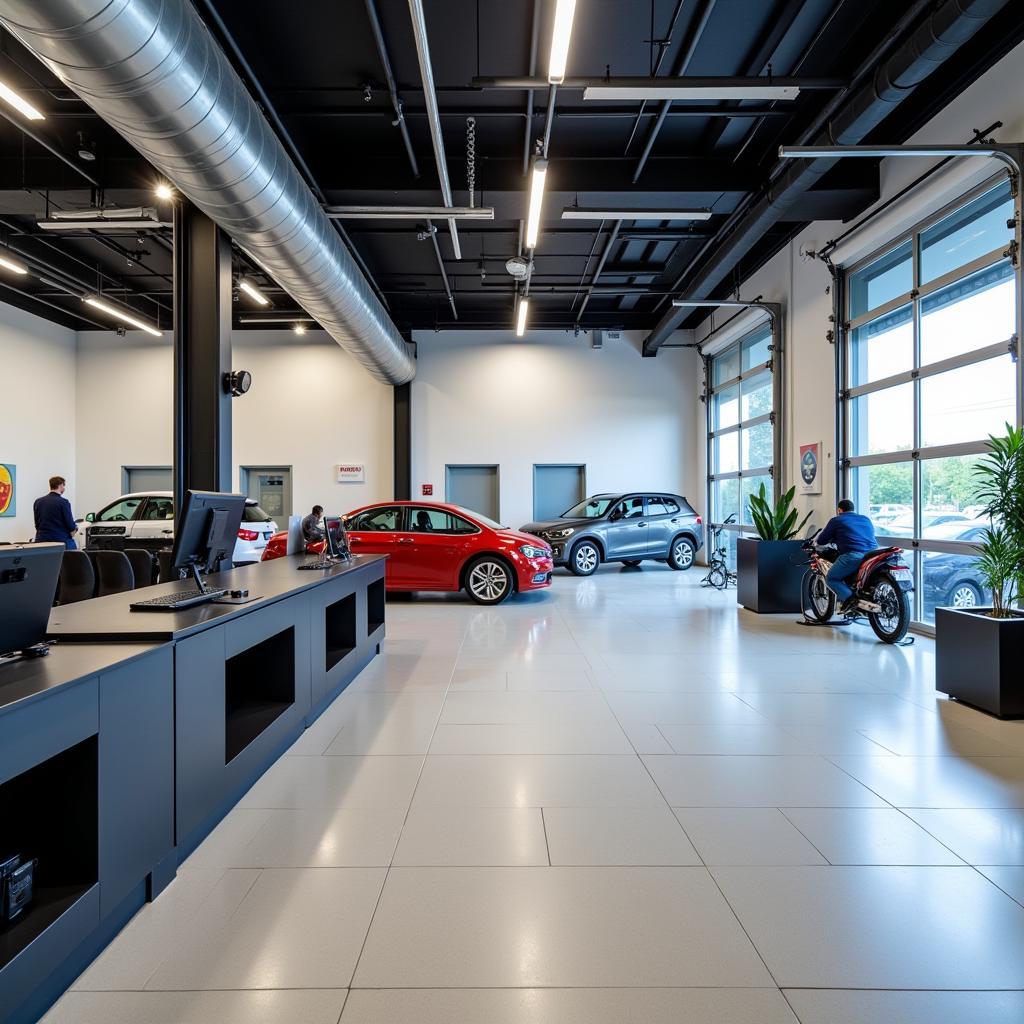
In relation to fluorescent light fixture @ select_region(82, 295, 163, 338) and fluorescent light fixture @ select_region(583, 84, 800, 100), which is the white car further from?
fluorescent light fixture @ select_region(583, 84, 800, 100)

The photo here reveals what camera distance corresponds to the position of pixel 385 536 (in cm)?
773

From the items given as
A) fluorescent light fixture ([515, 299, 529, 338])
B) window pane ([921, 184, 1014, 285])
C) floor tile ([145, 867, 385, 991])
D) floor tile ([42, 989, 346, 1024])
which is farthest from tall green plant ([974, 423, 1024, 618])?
Answer: fluorescent light fixture ([515, 299, 529, 338])

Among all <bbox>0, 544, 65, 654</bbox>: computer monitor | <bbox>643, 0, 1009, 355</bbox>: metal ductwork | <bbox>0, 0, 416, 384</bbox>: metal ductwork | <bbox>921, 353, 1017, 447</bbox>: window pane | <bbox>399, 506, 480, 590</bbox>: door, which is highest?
<bbox>643, 0, 1009, 355</bbox>: metal ductwork

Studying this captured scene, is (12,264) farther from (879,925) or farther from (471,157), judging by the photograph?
(879,925)

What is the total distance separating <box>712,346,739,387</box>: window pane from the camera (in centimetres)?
1095

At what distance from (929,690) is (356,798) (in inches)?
143

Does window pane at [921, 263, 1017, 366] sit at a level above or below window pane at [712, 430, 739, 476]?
above

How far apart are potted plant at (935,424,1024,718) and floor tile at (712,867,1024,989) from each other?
1.98 metres

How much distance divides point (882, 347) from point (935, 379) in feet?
3.28

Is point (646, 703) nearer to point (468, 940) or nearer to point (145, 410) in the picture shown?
point (468, 940)

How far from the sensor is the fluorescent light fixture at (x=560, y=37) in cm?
333

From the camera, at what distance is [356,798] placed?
2.60 meters

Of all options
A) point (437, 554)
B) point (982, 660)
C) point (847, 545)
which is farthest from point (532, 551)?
point (982, 660)

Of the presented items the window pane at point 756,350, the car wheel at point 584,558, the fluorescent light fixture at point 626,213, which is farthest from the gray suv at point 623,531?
the fluorescent light fixture at point 626,213
